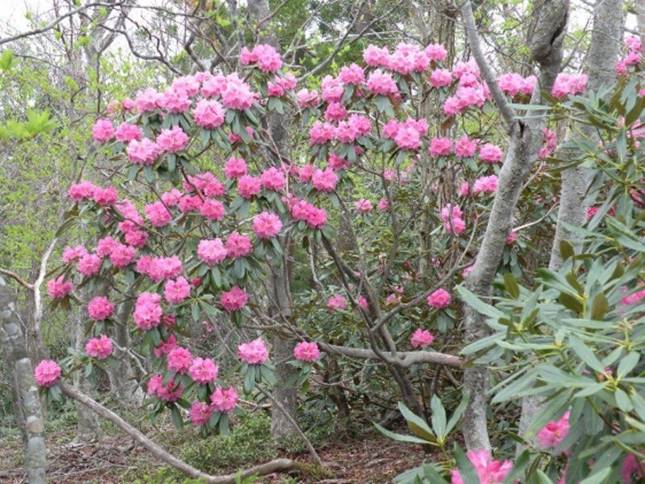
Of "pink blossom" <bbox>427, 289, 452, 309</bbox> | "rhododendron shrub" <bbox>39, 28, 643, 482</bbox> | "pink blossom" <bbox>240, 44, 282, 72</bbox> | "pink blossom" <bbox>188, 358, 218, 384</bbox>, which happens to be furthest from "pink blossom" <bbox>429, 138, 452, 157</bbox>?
"pink blossom" <bbox>188, 358, 218, 384</bbox>

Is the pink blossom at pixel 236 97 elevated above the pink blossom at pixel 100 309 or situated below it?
above

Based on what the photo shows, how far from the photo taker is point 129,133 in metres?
3.64

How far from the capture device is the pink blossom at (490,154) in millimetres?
3852

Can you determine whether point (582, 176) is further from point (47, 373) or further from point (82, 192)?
point (47, 373)

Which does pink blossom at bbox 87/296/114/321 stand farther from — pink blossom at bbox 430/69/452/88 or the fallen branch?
pink blossom at bbox 430/69/452/88

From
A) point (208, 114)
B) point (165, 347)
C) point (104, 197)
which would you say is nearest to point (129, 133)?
point (104, 197)

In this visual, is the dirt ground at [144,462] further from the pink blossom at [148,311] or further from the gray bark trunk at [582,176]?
the gray bark trunk at [582,176]

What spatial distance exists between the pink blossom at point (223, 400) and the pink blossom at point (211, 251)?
66 cm

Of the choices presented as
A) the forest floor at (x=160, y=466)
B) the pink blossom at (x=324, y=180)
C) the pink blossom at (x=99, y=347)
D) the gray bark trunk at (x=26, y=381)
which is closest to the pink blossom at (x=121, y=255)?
the pink blossom at (x=99, y=347)

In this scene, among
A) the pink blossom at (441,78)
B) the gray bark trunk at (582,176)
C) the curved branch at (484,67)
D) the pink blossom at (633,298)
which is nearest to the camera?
the pink blossom at (633,298)

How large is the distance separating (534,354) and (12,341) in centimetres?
217

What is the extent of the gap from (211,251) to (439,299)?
1312 millimetres

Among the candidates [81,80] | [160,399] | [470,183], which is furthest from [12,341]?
[81,80]

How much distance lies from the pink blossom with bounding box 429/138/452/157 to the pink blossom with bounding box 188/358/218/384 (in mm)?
1592
